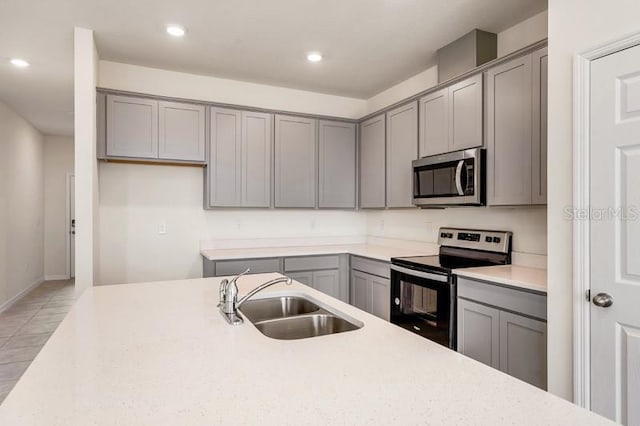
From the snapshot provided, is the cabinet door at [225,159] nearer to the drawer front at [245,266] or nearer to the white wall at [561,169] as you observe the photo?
the drawer front at [245,266]

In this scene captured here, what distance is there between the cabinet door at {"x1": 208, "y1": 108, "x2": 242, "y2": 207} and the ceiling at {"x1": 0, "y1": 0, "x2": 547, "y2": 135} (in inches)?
20.0

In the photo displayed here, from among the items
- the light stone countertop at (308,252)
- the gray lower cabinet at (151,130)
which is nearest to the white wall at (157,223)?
the light stone countertop at (308,252)

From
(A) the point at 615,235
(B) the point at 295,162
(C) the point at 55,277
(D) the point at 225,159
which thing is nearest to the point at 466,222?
(A) the point at 615,235

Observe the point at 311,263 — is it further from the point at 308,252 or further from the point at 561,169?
the point at 561,169

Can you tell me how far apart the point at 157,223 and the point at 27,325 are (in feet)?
7.16

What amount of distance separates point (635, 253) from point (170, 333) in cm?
186

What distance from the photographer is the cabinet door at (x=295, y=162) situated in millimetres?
3959

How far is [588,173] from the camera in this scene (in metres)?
1.73

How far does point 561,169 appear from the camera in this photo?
186cm

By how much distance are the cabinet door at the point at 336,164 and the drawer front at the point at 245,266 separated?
2.98ft

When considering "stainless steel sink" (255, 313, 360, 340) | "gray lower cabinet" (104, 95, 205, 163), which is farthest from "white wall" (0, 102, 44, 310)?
"stainless steel sink" (255, 313, 360, 340)

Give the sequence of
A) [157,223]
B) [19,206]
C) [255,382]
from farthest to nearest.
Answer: [19,206]
[157,223]
[255,382]

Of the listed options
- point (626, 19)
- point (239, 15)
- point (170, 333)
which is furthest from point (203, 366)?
point (239, 15)

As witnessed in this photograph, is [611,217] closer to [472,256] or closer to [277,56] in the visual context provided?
[472,256]
